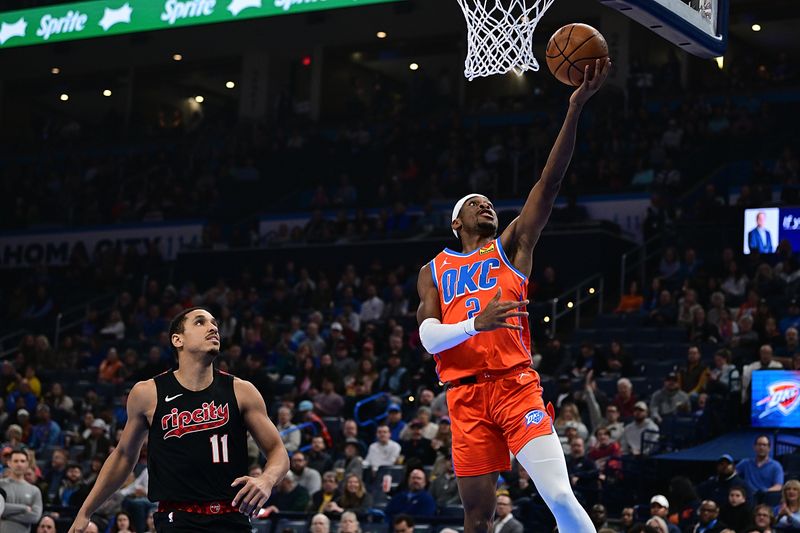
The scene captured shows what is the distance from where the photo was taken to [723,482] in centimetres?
1327

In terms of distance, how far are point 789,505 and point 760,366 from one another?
3679mm

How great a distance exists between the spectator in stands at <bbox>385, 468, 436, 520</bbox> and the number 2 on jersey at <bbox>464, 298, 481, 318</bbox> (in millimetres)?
7463

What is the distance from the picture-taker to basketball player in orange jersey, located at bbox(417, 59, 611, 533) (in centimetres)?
692

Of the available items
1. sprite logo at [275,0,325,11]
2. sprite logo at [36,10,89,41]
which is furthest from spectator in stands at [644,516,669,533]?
sprite logo at [36,10,89,41]

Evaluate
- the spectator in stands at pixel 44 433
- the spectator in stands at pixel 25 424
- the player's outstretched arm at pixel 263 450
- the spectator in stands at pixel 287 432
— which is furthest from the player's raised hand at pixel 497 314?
the spectator in stands at pixel 25 424

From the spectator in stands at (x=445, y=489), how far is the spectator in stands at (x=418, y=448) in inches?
32.4

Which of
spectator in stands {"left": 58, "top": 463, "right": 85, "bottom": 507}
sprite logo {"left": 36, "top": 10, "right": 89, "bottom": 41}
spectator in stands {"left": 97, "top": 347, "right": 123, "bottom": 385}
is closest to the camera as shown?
spectator in stands {"left": 58, "top": 463, "right": 85, "bottom": 507}

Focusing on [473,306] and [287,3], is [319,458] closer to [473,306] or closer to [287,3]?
[473,306]

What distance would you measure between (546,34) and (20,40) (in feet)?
42.7

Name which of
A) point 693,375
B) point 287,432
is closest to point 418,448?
point 287,432

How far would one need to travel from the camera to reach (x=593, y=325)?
827 inches

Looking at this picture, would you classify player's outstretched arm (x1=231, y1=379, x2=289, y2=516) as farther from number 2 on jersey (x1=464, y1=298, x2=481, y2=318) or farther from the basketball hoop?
the basketball hoop

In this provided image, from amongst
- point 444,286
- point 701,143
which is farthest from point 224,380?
point 701,143

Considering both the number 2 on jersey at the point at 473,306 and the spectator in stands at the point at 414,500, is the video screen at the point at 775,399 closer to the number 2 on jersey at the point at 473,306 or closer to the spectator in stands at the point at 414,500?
the spectator in stands at the point at 414,500
